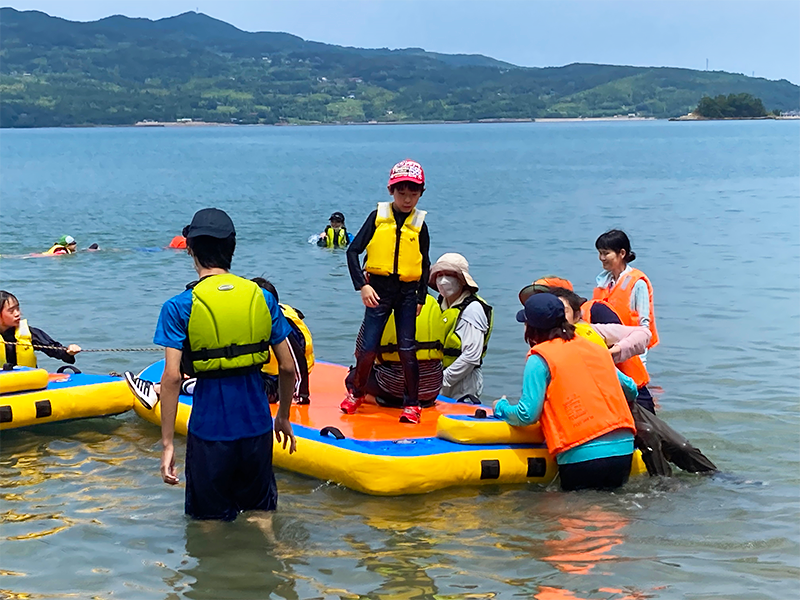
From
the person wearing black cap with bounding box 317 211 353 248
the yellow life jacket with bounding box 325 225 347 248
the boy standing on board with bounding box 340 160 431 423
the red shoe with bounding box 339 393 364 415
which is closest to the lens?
the boy standing on board with bounding box 340 160 431 423

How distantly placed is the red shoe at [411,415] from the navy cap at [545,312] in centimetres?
154

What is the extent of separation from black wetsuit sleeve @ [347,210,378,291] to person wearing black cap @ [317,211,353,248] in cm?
1283

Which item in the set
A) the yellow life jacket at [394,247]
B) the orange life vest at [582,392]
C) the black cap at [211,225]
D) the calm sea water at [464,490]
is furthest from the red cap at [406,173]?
the black cap at [211,225]

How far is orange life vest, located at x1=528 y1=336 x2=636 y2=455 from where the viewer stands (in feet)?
19.7

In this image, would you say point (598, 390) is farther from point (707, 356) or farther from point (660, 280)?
point (660, 280)

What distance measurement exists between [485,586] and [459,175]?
4617 centimetres

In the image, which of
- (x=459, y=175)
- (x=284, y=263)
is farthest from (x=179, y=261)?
(x=459, y=175)

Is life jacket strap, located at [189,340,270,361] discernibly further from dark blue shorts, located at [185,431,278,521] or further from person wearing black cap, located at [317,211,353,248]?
person wearing black cap, located at [317,211,353,248]

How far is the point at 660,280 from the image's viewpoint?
1678cm

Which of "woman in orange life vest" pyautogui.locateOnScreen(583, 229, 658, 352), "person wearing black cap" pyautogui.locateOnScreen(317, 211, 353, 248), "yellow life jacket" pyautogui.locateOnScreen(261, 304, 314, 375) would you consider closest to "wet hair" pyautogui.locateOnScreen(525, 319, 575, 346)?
"woman in orange life vest" pyautogui.locateOnScreen(583, 229, 658, 352)

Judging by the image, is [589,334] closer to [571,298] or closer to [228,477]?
[571,298]

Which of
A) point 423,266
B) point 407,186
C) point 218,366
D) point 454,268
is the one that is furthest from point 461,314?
point 218,366

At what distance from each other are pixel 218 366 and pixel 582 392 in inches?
86.6

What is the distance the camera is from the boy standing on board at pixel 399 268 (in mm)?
7129
